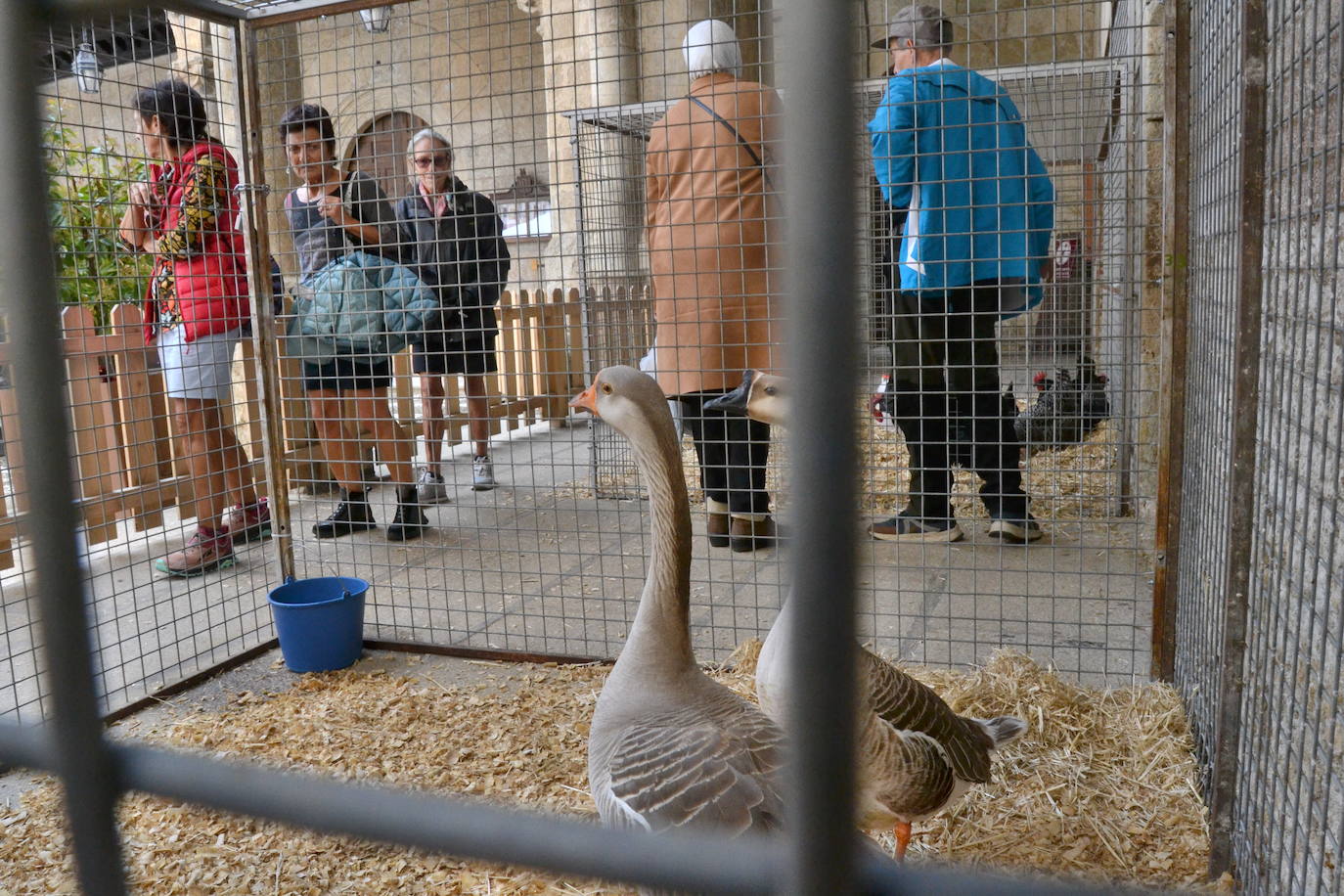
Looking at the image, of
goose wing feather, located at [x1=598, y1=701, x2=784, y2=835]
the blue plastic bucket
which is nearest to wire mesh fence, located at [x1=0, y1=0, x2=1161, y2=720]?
the blue plastic bucket

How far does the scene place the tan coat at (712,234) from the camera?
13.0 ft

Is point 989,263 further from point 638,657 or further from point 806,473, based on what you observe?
point 806,473

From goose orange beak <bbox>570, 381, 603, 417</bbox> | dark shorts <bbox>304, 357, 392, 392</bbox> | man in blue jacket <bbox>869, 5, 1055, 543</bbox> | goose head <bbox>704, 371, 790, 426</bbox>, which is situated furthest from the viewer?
dark shorts <bbox>304, 357, 392, 392</bbox>

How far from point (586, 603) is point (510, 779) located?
1.62 meters

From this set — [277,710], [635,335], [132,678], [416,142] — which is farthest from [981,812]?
[635,335]

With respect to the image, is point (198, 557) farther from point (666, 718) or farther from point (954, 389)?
point (954, 389)

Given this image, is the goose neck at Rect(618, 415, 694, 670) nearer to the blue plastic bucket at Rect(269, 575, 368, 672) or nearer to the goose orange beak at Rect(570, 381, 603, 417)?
the goose orange beak at Rect(570, 381, 603, 417)

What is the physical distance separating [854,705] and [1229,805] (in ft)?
7.05

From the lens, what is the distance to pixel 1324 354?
152 cm

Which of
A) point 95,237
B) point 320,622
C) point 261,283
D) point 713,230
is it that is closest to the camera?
point 95,237

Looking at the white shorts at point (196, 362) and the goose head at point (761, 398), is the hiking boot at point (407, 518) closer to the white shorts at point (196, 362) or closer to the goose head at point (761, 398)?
the white shorts at point (196, 362)

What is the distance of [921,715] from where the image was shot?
87.3 inches

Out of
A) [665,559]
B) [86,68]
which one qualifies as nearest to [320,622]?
[665,559]

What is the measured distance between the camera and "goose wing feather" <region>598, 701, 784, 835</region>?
5.83ft
